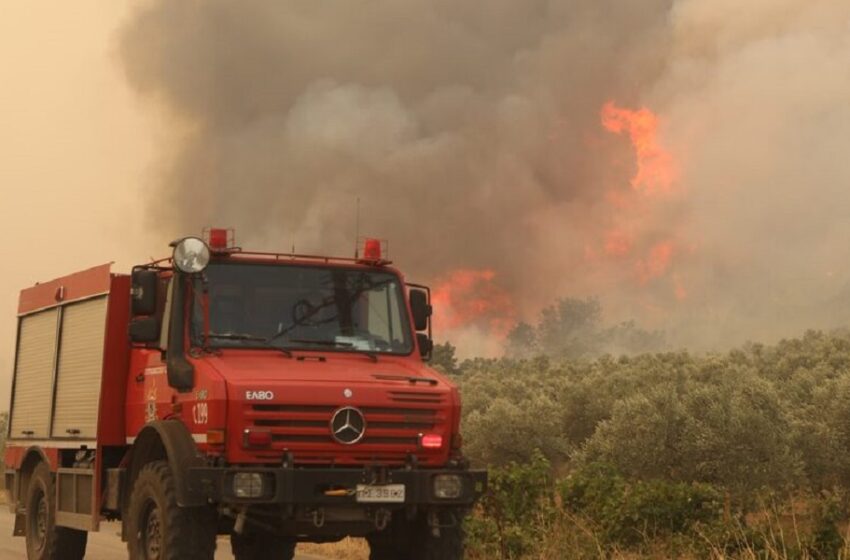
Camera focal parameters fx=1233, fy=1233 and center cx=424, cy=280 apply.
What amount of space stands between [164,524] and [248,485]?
2.80 ft

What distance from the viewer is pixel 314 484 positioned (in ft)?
30.1

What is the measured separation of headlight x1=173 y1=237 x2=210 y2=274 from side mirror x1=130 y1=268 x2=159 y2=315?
30 centimetres

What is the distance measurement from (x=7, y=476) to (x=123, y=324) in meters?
4.13

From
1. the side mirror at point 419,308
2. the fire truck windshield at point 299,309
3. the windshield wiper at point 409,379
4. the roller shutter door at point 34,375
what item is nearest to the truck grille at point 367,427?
the windshield wiper at point 409,379

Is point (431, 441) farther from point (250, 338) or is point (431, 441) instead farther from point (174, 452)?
point (174, 452)

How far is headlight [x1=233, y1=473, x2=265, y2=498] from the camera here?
9078 mm

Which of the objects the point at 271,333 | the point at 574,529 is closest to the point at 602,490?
the point at 574,529

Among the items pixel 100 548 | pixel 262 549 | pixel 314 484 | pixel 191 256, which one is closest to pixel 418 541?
pixel 314 484

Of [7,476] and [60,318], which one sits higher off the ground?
[60,318]

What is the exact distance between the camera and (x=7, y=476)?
14.5m

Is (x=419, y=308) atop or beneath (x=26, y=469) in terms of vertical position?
atop

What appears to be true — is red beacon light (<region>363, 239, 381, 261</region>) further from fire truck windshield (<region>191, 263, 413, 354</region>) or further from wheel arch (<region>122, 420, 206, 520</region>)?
wheel arch (<region>122, 420, 206, 520</region>)

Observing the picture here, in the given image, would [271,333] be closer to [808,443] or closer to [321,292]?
[321,292]

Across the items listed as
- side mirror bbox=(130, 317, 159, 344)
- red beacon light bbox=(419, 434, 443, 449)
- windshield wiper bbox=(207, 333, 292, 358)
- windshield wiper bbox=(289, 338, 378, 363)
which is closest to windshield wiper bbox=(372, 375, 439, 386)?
red beacon light bbox=(419, 434, 443, 449)
